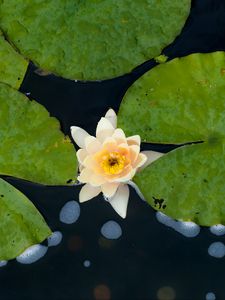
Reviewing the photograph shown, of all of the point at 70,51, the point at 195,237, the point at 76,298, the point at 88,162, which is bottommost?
the point at 76,298

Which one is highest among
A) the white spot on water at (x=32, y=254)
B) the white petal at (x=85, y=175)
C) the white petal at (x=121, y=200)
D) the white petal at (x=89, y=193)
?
the white petal at (x=85, y=175)

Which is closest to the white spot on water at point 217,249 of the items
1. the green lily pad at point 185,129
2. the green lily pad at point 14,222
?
the green lily pad at point 185,129

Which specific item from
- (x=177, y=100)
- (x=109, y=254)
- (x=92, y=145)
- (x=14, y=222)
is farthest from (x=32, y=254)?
(x=177, y=100)

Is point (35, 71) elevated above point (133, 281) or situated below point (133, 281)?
above

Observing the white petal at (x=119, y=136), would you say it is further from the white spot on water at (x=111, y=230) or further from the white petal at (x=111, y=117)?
the white spot on water at (x=111, y=230)

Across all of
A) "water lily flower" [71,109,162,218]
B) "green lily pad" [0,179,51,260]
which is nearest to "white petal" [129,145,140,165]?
"water lily flower" [71,109,162,218]

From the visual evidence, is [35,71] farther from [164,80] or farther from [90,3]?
[164,80]

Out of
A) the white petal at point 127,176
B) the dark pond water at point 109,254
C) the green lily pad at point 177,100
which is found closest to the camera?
the white petal at point 127,176

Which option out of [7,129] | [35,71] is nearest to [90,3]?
[35,71]
